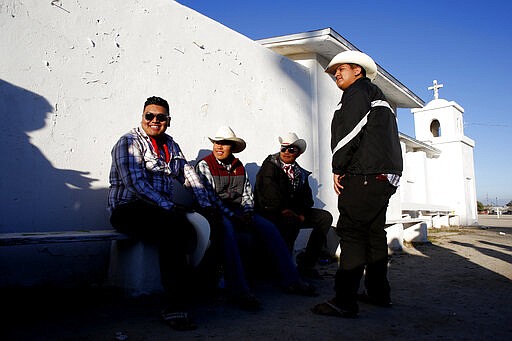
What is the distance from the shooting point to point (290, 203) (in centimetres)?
455

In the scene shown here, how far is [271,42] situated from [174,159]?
135 inches

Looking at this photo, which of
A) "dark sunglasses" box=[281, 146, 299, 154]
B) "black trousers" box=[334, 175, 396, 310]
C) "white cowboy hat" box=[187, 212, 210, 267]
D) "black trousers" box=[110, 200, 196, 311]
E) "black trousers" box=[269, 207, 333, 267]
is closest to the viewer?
"black trousers" box=[110, 200, 196, 311]

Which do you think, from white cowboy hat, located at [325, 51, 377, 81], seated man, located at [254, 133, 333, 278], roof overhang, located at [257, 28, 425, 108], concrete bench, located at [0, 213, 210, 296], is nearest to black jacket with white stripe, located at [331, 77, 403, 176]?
white cowboy hat, located at [325, 51, 377, 81]

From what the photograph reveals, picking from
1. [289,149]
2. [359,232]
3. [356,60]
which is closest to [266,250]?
[359,232]

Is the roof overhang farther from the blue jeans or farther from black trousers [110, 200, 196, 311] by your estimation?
black trousers [110, 200, 196, 311]

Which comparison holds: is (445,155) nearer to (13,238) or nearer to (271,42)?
(271,42)

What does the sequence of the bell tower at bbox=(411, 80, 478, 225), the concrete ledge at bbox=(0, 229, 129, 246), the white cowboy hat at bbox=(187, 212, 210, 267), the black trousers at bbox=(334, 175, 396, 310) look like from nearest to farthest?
the concrete ledge at bbox=(0, 229, 129, 246) → the black trousers at bbox=(334, 175, 396, 310) → the white cowboy hat at bbox=(187, 212, 210, 267) → the bell tower at bbox=(411, 80, 478, 225)

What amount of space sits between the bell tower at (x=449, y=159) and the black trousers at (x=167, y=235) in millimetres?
13798

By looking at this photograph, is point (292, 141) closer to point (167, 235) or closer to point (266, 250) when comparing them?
point (266, 250)

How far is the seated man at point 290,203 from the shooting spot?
165 inches

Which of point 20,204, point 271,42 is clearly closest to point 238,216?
point 20,204

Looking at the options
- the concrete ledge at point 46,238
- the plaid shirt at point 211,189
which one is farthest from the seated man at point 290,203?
the concrete ledge at point 46,238

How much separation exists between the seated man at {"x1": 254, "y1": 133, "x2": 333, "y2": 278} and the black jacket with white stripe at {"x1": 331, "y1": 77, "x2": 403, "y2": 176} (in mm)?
1396

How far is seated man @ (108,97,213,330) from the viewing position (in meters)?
2.58
